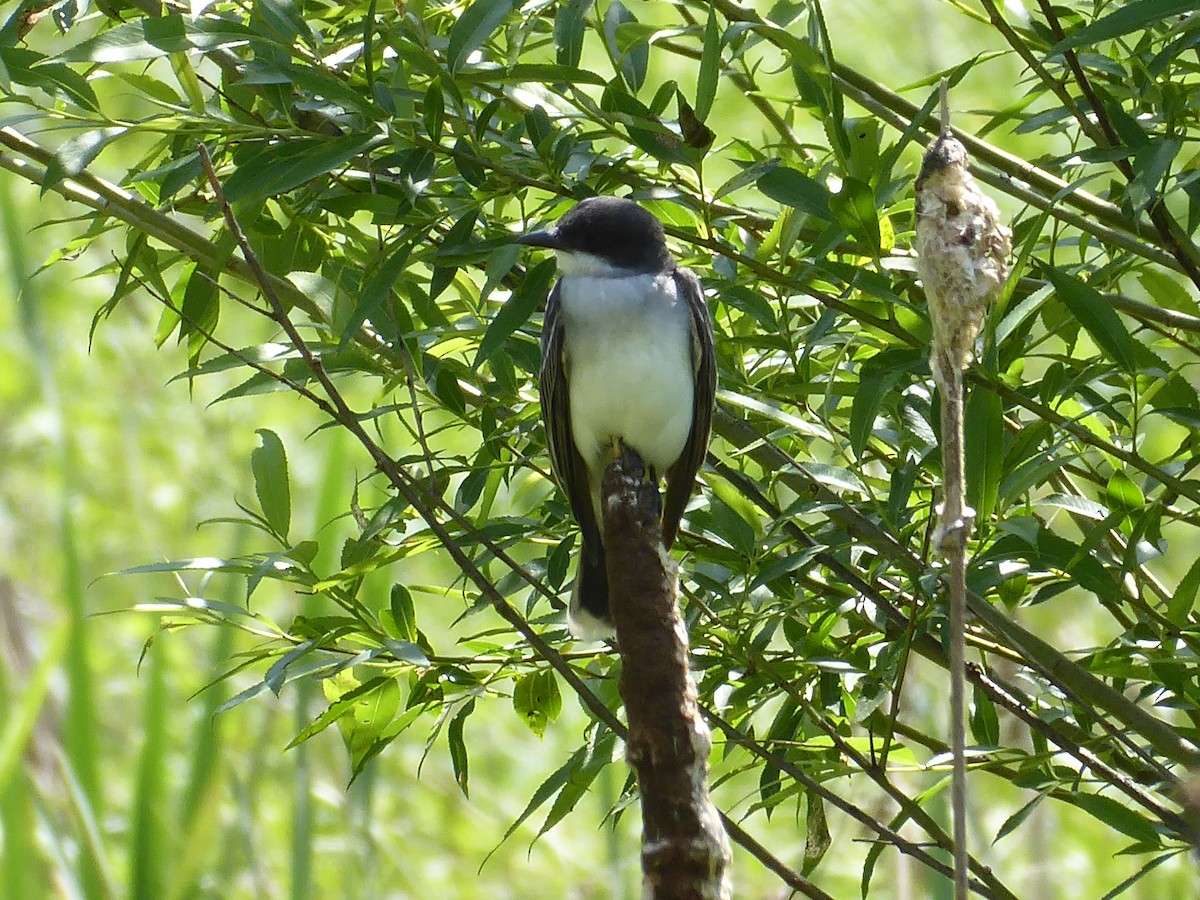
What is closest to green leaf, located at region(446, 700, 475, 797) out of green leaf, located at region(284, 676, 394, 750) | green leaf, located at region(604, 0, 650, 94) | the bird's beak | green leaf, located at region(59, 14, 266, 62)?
green leaf, located at region(284, 676, 394, 750)

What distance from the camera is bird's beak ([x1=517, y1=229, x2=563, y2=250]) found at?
3191 mm

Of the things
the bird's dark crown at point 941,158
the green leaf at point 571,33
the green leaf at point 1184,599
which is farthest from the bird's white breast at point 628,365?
the bird's dark crown at point 941,158

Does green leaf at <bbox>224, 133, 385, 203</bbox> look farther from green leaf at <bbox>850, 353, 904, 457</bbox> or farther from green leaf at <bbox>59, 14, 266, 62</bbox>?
green leaf at <bbox>850, 353, 904, 457</bbox>

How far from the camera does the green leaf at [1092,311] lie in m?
2.77

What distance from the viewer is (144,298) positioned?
8062 mm

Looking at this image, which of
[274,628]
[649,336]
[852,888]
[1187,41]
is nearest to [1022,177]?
[1187,41]

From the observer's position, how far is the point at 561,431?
3.41 meters

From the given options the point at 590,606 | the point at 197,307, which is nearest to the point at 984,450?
the point at 590,606

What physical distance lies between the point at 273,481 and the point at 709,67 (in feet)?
3.91

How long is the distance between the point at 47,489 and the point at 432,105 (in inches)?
238

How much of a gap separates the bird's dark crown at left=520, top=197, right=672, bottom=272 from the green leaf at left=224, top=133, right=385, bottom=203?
0.45 metres

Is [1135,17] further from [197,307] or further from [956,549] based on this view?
[197,307]

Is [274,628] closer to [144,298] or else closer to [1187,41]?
[1187,41]

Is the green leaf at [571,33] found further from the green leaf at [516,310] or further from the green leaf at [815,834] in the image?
the green leaf at [815,834]
